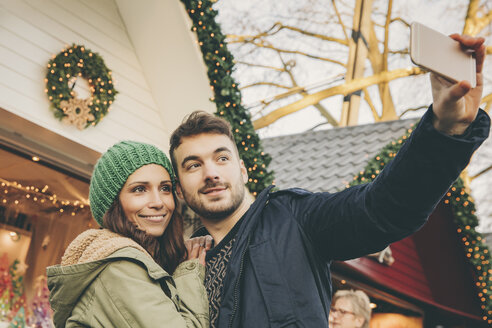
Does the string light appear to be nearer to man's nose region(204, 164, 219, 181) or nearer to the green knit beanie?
the green knit beanie

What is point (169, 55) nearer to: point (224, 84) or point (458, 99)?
point (224, 84)

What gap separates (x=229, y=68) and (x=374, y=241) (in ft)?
10.7

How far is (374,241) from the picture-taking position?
1739mm

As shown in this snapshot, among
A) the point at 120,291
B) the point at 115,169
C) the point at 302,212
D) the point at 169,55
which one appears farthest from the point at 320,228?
the point at 169,55

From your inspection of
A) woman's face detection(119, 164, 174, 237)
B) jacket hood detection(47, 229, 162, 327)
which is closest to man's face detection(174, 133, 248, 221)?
woman's face detection(119, 164, 174, 237)

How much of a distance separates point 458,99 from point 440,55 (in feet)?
0.47

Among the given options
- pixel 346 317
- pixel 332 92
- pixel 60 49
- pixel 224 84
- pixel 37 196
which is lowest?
pixel 346 317

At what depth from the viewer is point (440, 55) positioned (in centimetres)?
132

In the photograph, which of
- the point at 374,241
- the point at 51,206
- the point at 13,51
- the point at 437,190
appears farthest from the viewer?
the point at 51,206

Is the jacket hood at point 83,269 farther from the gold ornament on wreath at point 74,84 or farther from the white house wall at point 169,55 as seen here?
the white house wall at point 169,55

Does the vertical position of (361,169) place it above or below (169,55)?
below

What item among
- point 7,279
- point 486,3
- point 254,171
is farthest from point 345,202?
point 486,3

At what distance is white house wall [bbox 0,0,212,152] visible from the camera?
13.4ft

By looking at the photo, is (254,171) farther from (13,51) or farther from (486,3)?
(486,3)
